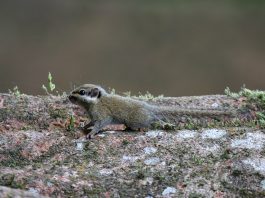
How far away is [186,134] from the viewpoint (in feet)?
23.5

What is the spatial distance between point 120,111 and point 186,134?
1.01 meters

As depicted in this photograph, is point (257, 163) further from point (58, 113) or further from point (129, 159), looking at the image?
point (58, 113)

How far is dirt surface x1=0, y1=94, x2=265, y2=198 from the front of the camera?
6.34 meters

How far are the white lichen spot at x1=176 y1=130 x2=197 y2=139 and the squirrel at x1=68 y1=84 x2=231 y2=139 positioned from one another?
1.49 feet

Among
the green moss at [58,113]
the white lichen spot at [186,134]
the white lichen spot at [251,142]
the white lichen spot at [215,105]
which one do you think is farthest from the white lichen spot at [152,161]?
the white lichen spot at [215,105]

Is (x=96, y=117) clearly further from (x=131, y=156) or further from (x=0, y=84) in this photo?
(x=0, y=84)

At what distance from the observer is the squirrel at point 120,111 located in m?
7.74

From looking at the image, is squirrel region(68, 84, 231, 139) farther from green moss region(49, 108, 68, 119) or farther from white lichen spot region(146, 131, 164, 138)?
white lichen spot region(146, 131, 164, 138)

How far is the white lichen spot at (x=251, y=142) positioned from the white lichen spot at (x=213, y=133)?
176mm

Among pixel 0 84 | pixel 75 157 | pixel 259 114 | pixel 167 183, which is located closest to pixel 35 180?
pixel 75 157

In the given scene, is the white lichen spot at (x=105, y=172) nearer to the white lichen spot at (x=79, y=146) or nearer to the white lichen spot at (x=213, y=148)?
the white lichen spot at (x=79, y=146)

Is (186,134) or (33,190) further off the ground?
(186,134)

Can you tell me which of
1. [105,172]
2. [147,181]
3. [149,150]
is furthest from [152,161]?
[105,172]

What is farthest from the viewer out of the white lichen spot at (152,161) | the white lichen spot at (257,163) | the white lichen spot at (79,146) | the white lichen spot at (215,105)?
the white lichen spot at (215,105)
